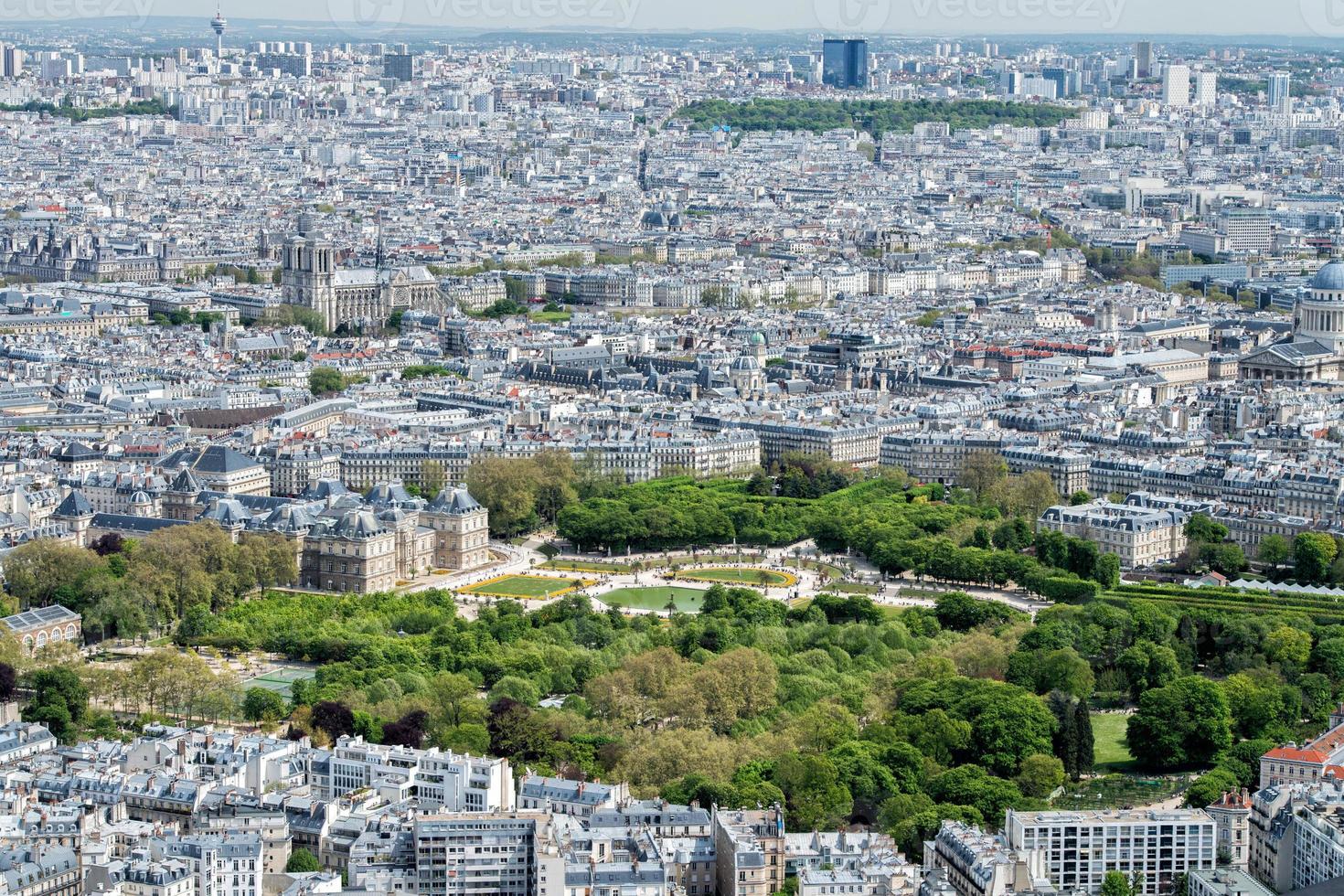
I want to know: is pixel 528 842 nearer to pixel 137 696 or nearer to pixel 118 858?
pixel 118 858

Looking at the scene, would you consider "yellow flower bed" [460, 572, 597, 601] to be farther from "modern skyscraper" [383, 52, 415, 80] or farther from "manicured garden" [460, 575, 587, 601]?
"modern skyscraper" [383, 52, 415, 80]

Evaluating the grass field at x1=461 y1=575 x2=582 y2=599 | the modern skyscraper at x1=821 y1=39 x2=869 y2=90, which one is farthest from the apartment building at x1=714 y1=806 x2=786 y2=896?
the modern skyscraper at x1=821 y1=39 x2=869 y2=90

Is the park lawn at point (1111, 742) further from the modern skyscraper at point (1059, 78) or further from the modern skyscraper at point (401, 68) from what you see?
the modern skyscraper at point (401, 68)

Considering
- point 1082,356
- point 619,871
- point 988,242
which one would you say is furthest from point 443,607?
point 988,242

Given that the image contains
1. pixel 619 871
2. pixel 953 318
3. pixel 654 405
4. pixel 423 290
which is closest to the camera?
pixel 619 871

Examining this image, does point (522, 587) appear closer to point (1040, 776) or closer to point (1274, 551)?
point (1274, 551)

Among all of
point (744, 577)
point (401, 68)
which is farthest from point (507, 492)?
point (401, 68)

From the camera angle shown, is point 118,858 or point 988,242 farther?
point 988,242
